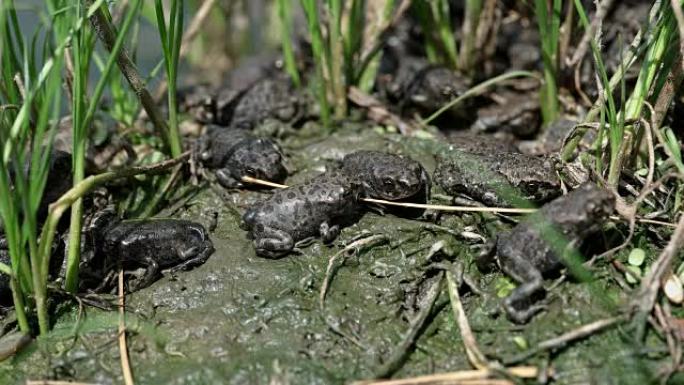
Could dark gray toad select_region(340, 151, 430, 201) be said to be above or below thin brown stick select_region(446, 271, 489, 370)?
above

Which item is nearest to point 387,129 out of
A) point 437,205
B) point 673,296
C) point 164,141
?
point 437,205

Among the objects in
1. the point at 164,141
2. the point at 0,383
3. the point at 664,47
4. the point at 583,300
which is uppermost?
the point at 664,47

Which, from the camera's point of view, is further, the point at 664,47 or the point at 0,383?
the point at 664,47

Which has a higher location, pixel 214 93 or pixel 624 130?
pixel 624 130

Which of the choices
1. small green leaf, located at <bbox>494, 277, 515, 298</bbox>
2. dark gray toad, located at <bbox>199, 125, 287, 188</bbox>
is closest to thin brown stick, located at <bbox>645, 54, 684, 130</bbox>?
small green leaf, located at <bbox>494, 277, 515, 298</bbox>

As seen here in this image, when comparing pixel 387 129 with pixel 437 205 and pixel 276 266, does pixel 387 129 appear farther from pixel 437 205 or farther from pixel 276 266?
pixel 276 266

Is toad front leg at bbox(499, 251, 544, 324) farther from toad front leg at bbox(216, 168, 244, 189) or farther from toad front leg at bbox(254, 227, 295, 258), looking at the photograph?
toad front leg at bbox(216, 168, 244, 189)
